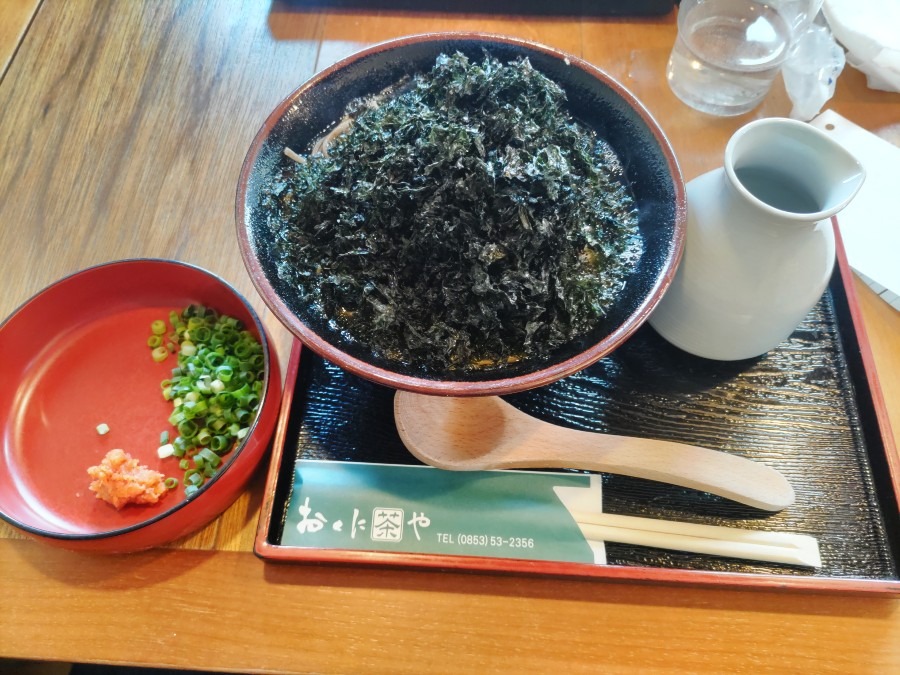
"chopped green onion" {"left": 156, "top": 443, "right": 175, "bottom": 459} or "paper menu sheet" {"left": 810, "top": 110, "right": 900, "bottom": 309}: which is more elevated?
"paper menu sheet" {"left": 810, "top": 110, "right": 900, "bottom": 309}

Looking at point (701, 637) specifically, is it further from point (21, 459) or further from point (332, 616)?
point (21, 459)

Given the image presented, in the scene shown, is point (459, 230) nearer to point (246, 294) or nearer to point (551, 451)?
point (551, 451)

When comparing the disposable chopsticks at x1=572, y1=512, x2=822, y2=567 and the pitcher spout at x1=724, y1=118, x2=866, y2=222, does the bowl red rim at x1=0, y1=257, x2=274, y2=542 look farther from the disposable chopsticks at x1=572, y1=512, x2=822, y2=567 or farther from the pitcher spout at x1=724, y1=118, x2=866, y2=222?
the pitcher spout at x1=724, y1=118, x2=866, y2=222

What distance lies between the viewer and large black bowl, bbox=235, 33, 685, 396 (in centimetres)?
110

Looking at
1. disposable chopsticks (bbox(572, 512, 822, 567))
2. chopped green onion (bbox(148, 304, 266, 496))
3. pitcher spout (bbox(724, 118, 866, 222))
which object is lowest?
chopped green onion (bbox(148, 304, 266, 496))

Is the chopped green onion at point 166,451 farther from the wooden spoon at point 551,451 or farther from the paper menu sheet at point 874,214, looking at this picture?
the paper menu sheet at point 874,214

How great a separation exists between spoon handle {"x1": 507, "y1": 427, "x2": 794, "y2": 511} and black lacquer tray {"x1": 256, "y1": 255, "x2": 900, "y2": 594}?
0.18 ft

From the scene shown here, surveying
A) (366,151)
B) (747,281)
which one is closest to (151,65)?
(366,151)

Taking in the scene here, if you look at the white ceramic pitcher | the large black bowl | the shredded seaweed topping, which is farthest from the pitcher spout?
the shredded seaweed topping

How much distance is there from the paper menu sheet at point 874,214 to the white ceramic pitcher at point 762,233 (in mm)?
467

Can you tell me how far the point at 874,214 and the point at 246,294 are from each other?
1.82m

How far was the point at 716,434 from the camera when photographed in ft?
4.71

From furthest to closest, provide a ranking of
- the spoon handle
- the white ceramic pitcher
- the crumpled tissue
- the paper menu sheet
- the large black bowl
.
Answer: the crumpled tissue < the paper menu sheet < the spoon handle < the white ceramic pitcher < the large black bowl

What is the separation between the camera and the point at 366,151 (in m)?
1.22
